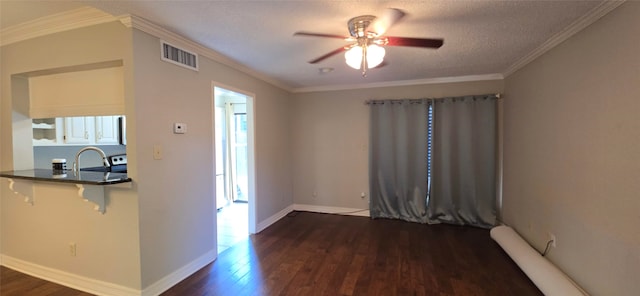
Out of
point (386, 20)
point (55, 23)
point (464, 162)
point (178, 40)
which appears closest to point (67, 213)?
point (55, 23)

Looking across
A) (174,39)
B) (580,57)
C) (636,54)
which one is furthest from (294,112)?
(636,54)

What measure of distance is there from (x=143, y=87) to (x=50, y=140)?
1.99m

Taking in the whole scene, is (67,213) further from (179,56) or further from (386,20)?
(386,20)

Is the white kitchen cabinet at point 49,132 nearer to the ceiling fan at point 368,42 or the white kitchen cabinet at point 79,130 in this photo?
the white kitchen cabinet at point 79,130

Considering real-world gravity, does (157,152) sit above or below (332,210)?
above

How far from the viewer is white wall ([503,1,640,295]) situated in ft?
5.69

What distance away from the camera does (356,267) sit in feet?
9.36

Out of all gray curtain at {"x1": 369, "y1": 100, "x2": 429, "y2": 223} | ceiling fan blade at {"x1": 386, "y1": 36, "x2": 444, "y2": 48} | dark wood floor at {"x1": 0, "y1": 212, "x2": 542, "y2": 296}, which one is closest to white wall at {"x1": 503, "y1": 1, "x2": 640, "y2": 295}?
dark wood floor at {"x1": 0, "y1": 212, "x2": 542, "y2": 296}

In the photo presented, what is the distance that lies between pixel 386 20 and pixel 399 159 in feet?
9.71

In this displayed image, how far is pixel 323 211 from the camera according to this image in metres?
4.92

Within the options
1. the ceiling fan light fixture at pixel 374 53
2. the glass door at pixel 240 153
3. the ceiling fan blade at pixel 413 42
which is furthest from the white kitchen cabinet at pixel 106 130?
the ceiling fan blade at pixel 413 42

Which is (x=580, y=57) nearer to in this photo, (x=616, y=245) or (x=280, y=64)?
(x=616, y=245)

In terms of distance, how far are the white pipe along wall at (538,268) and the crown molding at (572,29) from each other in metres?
2.00

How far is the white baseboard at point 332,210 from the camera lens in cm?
473
